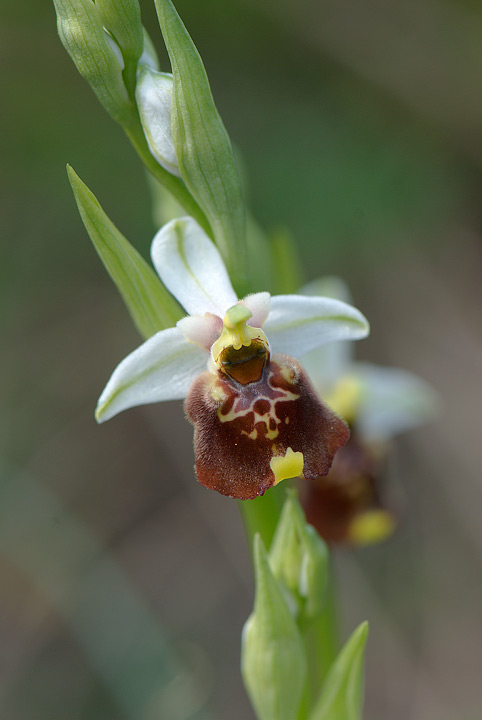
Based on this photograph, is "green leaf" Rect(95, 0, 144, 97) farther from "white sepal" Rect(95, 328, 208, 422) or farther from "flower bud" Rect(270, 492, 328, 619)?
"flower bud" Rect(270, 492, 328, 619)

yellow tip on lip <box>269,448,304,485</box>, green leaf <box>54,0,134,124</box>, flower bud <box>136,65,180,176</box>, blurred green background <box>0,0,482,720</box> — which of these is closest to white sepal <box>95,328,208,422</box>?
yellow tip on lip <box>269,448,304,485</box>

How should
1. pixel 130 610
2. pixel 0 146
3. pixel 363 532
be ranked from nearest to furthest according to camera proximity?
pixel 363 532, pixel 130 610, pixel 0 146

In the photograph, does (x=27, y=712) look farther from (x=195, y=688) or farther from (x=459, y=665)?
(x=459, y=665)

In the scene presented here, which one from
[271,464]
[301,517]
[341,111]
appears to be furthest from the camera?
[341,111]

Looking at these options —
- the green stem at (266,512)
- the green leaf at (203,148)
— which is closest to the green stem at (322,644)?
the green stem at (266,512)

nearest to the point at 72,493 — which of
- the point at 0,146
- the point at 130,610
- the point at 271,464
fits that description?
the point at 130,610

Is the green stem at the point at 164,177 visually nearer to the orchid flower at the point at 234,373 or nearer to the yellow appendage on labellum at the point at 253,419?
the orchid flower at the point at 234,373
